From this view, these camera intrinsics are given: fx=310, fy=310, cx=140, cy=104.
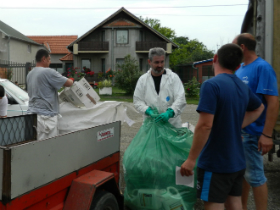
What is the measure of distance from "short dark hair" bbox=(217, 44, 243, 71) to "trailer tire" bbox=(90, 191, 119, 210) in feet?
4.68

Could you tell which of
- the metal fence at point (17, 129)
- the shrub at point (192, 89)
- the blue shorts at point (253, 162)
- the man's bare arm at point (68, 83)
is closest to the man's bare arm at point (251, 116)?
the blue shorts at point (253, 162)

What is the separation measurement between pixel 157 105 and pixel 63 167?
5.29 ft

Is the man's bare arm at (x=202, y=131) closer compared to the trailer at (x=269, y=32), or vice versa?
the man's bare arm at (x=202, y=131)

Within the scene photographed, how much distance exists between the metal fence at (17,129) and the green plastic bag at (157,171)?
107 centimetres

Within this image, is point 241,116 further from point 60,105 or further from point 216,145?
point 60,105

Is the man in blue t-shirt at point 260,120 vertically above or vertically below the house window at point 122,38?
below

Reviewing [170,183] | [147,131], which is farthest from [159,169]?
[147,131]

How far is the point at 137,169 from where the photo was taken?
323cm

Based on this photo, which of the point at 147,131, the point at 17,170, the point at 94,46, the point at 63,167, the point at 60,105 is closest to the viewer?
the point at 17,170

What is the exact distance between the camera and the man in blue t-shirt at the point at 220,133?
2193 millimetres

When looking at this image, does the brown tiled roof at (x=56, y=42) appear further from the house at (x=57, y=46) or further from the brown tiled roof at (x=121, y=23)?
the brown tiled roof at (x=121, y=23)

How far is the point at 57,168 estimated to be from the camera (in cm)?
222

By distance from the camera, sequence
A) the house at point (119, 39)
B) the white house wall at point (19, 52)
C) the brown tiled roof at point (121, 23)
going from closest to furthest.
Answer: the brown tiled roof at point (121, 23)
the house at point (119, 39)
the white house wall at point (19, 52)

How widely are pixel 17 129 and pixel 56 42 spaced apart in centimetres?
4145
